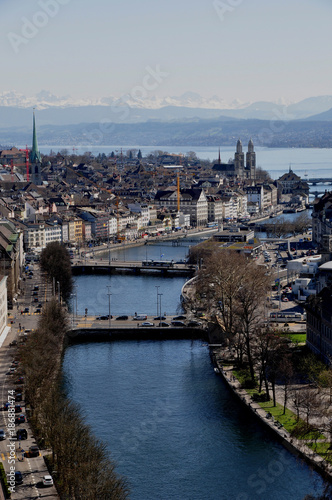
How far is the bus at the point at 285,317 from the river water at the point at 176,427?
2.01 metres

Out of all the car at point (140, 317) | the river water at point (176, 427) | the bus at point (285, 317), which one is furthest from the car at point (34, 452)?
the car at point (140, 317)

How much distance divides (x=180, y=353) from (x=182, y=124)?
141025 mm

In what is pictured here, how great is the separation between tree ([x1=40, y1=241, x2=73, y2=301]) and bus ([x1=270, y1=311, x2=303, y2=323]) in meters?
6.82

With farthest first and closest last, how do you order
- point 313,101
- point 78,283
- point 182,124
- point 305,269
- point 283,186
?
1. point 313,101
2. point 182,124
3. point 283,186
4. point 78,283
5. point 305,269

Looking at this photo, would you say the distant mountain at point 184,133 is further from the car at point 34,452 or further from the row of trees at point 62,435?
the car at point 34,452

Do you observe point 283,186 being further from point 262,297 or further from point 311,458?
point 311,458

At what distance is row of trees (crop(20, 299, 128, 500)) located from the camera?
36.3 ft

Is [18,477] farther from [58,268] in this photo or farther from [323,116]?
[323,116]

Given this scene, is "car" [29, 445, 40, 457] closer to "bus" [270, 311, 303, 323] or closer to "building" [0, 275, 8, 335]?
"building" [0, 275, 8, 335]

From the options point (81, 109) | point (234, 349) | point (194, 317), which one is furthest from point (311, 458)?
point (81, 109)

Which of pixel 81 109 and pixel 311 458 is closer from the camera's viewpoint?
pixel 311 458

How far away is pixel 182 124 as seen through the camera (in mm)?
159500

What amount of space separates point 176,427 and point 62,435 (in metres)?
3.12

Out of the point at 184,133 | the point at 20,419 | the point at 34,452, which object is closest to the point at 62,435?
the point at 34,452
